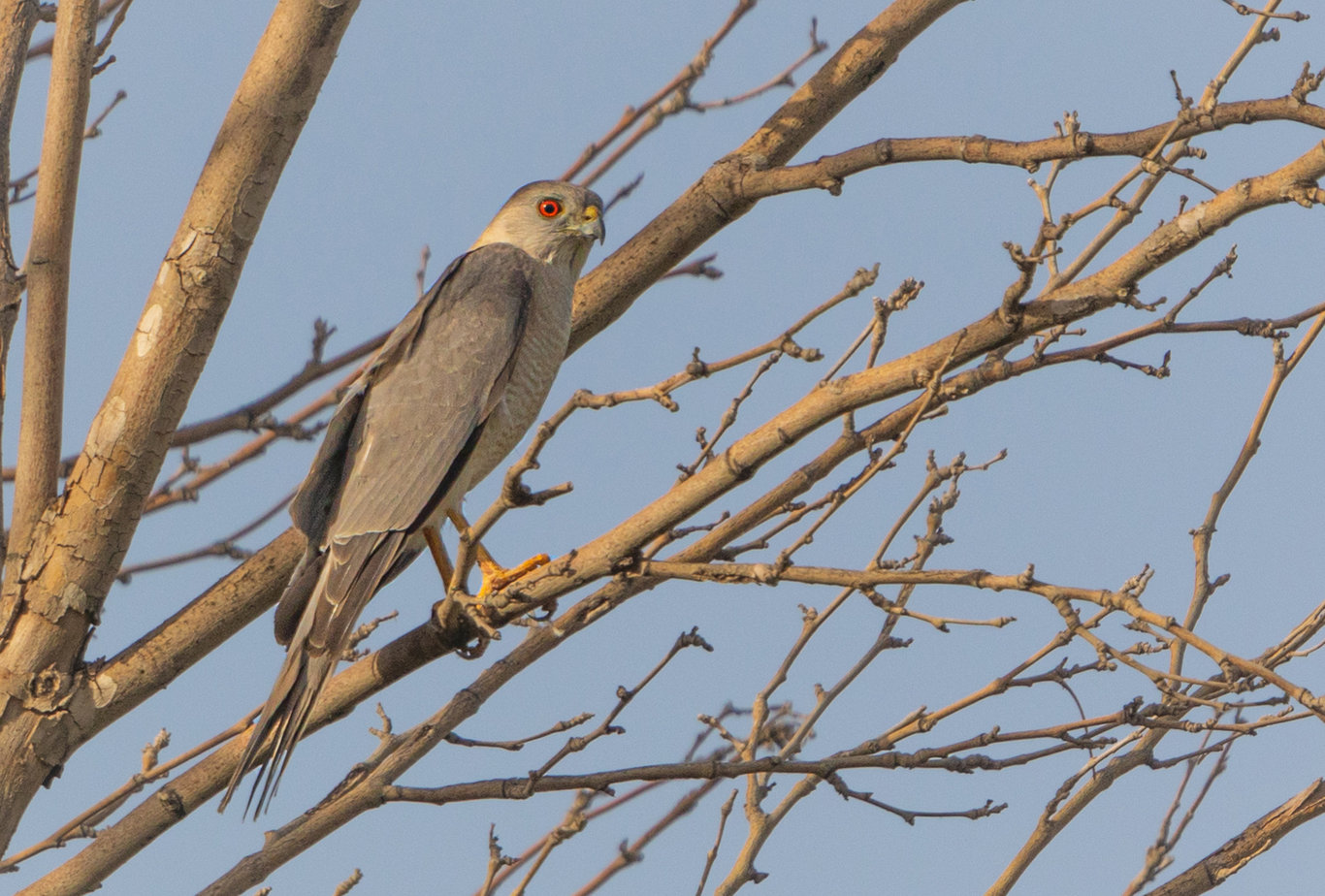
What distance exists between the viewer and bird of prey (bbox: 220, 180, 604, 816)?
3.48 metres

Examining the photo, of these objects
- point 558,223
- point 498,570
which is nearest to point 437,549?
point 498,570

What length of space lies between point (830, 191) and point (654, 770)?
1.80m

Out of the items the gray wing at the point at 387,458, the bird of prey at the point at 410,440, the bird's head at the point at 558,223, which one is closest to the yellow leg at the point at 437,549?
the bird of prey at the point at 410,440

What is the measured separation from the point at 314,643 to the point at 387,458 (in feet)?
2.39

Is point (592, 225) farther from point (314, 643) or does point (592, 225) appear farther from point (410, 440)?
point (314, 643)

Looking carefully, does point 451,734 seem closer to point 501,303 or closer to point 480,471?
point 480,471

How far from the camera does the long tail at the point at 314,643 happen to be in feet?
10.8

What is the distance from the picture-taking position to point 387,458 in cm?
399

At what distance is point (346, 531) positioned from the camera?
12.4 feet

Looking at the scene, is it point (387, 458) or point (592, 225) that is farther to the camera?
point (592, 225)

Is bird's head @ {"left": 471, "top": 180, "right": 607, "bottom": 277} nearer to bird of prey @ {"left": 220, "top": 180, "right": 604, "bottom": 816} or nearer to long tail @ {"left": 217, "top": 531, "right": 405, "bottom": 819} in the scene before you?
bird of prey @ {"left": 220, "top": 180, "right": 604, "bottom": 816}

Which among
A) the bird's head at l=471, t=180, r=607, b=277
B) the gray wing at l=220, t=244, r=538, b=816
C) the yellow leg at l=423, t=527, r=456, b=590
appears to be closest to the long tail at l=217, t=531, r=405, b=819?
the gray wing at l=220, t=244, r=538, b=816

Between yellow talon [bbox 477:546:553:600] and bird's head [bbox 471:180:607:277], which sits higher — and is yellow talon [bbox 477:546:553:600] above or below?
below

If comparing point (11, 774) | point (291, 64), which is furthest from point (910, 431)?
point (11, 774)
